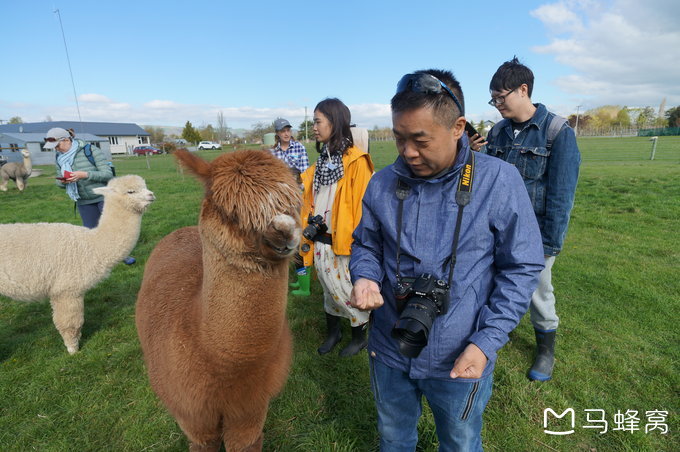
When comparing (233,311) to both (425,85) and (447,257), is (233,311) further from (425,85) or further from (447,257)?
(425,85)

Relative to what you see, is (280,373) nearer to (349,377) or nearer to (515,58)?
(349,377)

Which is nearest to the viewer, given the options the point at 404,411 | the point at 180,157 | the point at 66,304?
the point at 180,157

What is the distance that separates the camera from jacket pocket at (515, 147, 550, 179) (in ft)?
9.41

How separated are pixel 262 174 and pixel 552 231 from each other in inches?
97.4

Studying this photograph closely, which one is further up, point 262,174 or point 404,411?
point 262,174

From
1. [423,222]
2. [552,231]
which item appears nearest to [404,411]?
[423,222]

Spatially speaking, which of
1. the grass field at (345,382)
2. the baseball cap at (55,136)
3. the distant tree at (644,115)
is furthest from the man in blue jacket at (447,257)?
the distant tree at (644,115)

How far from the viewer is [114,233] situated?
4250 mm

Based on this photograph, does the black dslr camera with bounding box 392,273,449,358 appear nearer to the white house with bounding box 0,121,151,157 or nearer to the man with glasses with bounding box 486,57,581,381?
the man with glasses with bounding box 486,57,581,381

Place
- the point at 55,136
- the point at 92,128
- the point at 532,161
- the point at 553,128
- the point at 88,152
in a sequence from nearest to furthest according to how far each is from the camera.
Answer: the point at 553,128, the point at 532,161, the point at 55,136, the point at 88,152, the point at 92,128

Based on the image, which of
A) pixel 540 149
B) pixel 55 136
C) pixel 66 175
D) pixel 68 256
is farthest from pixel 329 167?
pixel 55 136

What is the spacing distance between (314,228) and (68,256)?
9.40ft

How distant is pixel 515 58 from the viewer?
302cm

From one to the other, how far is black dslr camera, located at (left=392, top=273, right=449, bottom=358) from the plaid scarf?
6.59 feet
